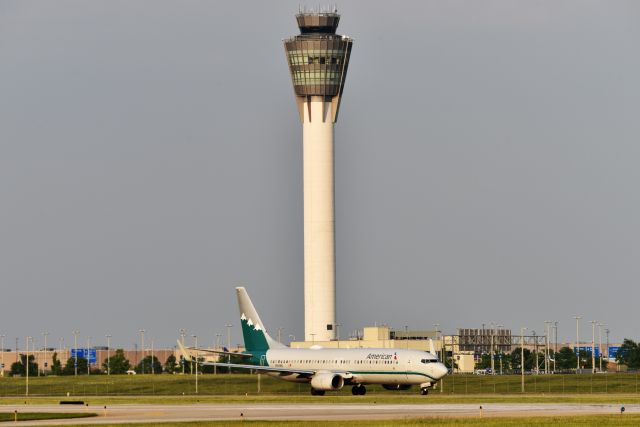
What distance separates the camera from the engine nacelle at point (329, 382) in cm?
12600

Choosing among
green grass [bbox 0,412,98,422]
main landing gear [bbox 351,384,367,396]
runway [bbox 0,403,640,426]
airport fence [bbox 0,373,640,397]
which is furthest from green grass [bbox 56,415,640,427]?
airport fence [bbox 0,373,640,397]

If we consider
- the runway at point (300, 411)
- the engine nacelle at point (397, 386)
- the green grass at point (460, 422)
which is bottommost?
the green grass at point (460, 422)

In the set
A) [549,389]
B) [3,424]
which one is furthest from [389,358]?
[3,424]

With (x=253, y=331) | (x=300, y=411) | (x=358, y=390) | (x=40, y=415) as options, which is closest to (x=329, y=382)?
(x=358, y=390)

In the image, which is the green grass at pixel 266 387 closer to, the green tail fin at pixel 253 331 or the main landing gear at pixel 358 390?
the main landing gear at pixel 358 390

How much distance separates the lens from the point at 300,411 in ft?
312

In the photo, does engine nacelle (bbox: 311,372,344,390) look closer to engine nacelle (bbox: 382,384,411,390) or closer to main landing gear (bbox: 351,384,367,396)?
main landing gear (bbox: 351,384,367,396)

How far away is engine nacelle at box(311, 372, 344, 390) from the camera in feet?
413

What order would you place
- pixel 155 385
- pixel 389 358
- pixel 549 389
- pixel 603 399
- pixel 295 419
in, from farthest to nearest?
1. pixel 155 385
2. pixel 549 389
3. pixel 389 358
4. pixel 603 399
5. pixel 295 419

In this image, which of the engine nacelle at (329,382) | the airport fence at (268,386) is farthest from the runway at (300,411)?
the airport fence at (268,386)

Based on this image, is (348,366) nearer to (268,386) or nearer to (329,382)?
(329,382)

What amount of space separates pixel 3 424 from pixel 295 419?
17.2 metres

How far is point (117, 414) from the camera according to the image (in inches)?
3688

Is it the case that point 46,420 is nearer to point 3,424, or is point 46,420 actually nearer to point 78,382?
point 3,424
